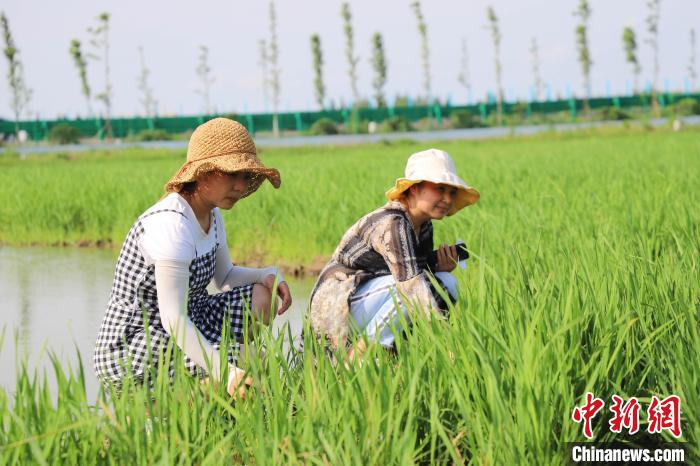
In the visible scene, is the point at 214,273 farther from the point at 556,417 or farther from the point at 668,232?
the point at 668,232

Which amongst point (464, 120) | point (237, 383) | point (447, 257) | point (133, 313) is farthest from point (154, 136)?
point (237, 383)

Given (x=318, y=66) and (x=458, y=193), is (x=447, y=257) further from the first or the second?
(x=318, y=66)

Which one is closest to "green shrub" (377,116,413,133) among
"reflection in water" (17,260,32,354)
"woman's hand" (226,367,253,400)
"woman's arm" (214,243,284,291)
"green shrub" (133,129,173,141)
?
"green shrub" (133,129,173,141)

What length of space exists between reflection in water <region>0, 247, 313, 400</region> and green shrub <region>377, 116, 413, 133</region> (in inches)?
1080

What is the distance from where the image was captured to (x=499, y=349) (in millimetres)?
2416

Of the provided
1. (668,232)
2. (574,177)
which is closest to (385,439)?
(668,232)

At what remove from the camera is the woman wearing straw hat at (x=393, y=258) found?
3199mm

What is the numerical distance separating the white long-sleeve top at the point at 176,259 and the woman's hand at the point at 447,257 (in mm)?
795

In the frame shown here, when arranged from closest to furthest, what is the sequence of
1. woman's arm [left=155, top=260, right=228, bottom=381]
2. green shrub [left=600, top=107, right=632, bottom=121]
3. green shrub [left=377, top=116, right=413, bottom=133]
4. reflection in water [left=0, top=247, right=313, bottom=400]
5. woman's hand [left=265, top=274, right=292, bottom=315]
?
woman's arm [left=155, top=260, right=228, bottom=381] < woman's hand [left=265, top=274, right=292, bottom=315] < reflection in water [left=0, top=247, right=313, bottom=400] < green shrub [left=377, top=116, right=413, bottom=133] < green shrub [left=600, top=107, right=632, bottom=121]

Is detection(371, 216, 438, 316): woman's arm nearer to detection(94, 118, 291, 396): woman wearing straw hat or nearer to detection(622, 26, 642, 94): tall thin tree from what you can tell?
detection(94, 118, 291, 396): woman wearing straw hat

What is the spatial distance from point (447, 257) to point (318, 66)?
4073 centimetres

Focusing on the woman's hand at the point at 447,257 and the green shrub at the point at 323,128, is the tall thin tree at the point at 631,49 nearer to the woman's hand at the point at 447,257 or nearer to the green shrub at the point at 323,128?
the green shrub at the point at 323,128

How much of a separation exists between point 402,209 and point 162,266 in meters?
0.89

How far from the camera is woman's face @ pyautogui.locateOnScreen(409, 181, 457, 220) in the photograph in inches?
129
